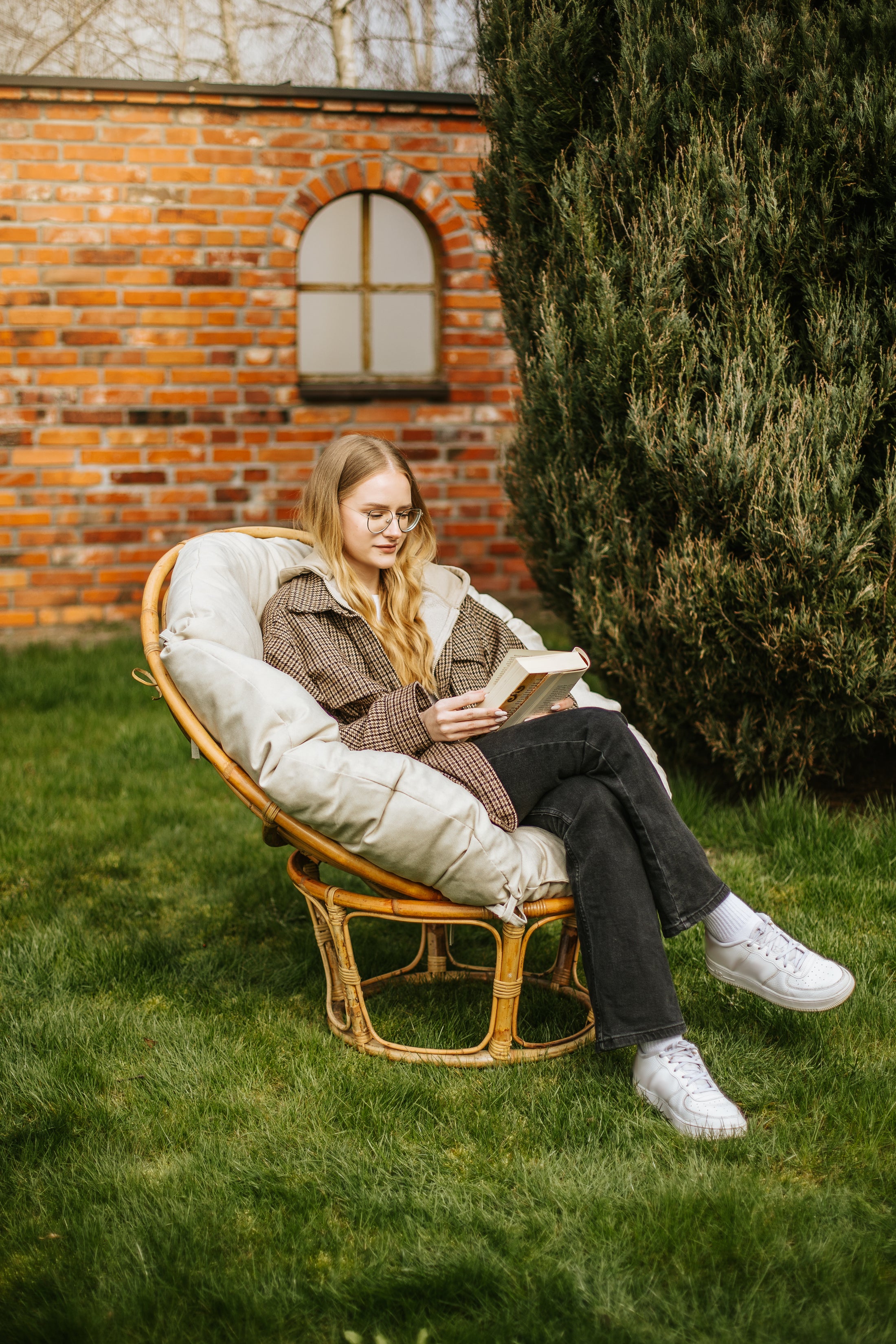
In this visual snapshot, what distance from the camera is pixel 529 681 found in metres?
2.39

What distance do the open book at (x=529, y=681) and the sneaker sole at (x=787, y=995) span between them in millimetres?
665

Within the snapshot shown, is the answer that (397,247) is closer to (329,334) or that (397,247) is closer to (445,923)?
(329,334)

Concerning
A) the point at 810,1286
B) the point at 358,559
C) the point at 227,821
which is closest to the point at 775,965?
the point at 810,1286

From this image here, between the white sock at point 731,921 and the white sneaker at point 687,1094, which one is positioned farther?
the white sock at point 731,921

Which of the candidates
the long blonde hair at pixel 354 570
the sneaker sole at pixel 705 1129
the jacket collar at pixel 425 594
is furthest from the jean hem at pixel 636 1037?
the jacket collar at pixel 425 594

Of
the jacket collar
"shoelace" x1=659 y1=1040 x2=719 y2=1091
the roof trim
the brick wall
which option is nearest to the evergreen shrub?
the jacket collar

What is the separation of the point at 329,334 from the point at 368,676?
3.92m

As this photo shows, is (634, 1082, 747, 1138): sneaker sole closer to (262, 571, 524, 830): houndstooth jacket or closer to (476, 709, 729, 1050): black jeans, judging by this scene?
(476, 709, 729, 1050): black jeans

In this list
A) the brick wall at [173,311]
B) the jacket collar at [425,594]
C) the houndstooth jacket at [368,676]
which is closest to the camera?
the houndstooth jacket at [368,676]

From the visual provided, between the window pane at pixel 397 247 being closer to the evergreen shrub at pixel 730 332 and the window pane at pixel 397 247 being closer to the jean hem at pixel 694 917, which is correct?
the evergreen shrub at pixel 730 332

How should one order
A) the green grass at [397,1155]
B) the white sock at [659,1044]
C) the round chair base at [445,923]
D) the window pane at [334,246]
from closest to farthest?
the green grass at [397,1155]
the white sock at [659,1044]
the round chair base at [445,923]
the window pane at [334,246]

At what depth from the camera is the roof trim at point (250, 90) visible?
5.52 meters

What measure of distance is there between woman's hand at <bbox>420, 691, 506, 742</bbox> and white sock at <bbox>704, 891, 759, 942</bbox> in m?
0.60

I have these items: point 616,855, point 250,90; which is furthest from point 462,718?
point 250,90
